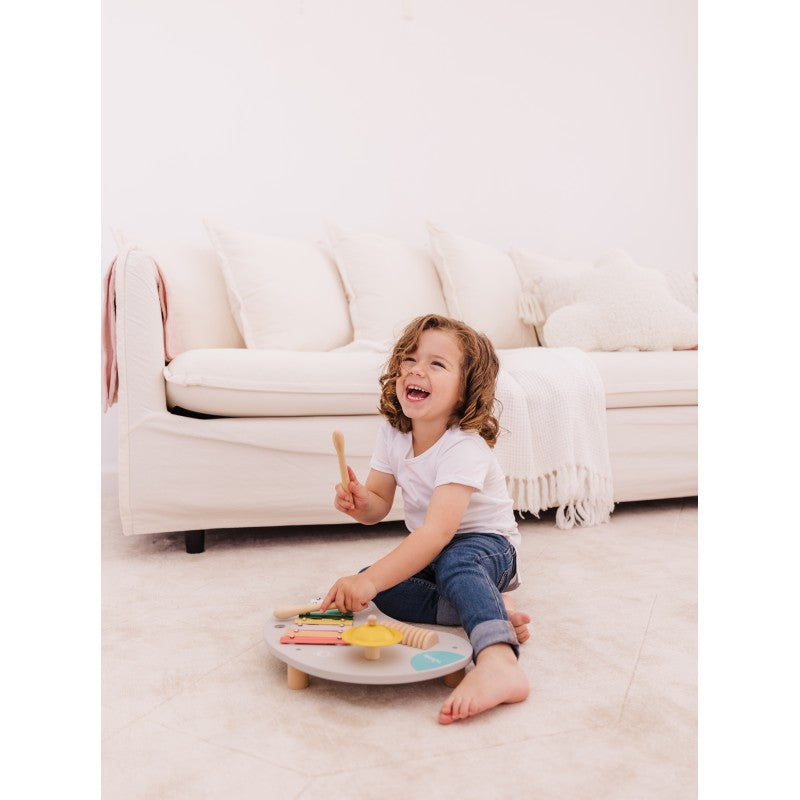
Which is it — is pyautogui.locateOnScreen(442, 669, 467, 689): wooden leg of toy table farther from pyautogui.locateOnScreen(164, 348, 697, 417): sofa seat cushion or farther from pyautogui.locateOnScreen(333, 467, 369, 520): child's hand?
pyautogui.locateOnScreen(164, 348, 697, 417): sofa seat cushion

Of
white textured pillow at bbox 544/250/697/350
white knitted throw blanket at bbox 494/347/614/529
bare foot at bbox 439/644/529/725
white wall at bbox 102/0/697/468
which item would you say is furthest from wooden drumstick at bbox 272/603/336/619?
white wall at bbox 102/0/697/468

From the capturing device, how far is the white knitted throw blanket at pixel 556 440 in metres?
1.65

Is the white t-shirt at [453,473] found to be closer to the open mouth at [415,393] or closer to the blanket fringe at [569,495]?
the open mouth at [415,393]

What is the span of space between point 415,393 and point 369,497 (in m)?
0.19

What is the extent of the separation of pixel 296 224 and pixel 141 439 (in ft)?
4.38

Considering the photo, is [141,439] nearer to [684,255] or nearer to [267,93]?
[267,93]

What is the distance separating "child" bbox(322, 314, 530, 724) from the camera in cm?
96

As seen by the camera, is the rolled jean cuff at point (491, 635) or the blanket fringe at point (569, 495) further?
the blanket fringe at point (569, 495)

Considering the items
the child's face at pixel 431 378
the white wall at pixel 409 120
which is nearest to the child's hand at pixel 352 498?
the child's face at pixel 431 378

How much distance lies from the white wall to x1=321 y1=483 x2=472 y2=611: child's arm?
1779 millimetres

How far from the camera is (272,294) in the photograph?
1936 mm

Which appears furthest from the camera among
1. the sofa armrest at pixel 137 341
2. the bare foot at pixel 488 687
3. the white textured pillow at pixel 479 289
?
the white textured pillow at pixel 479 289

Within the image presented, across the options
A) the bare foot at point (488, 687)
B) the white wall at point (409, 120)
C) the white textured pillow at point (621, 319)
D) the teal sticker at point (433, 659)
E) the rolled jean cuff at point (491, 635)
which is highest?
the white wall at point (409, 120)
